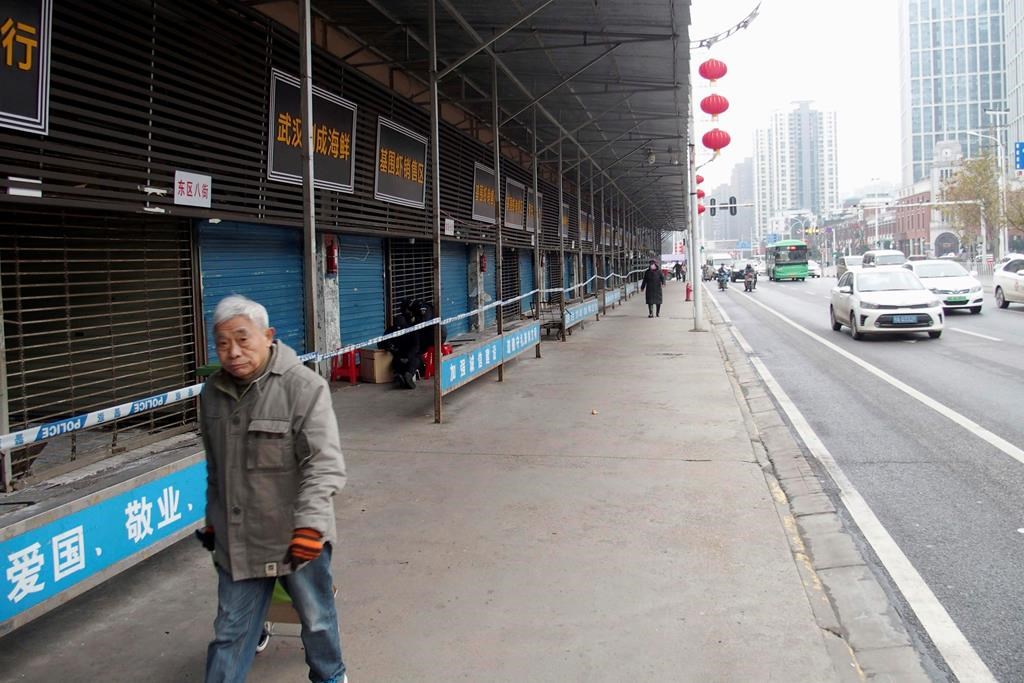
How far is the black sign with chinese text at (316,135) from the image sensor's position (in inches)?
330

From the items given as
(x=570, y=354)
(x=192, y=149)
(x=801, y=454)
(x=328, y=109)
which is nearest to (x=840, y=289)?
(x=570, y=354)

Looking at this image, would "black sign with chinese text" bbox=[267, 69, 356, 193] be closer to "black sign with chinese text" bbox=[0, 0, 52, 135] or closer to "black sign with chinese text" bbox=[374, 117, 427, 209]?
"black sign with chinese text" bbox=[374, 117, 427, 209]

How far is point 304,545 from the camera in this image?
2.96 metres

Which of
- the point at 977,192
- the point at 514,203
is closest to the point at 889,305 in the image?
the point at 514,203

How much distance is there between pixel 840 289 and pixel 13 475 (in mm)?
17884

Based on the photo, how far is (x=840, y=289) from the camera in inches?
762

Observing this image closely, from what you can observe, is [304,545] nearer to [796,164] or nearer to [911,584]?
[911,584]

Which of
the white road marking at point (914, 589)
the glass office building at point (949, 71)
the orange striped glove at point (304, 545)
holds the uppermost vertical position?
the glass office building at point (949, 71)

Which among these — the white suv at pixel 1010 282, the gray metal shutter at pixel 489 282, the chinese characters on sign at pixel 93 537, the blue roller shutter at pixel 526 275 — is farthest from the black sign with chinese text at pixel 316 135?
the white suv at pixel 1010 282

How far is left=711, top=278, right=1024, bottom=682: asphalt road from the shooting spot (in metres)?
4.62

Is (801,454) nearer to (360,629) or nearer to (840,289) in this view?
(360,629)

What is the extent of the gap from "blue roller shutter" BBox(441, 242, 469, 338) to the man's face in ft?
42.2

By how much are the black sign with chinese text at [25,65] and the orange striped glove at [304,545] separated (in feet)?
11.6

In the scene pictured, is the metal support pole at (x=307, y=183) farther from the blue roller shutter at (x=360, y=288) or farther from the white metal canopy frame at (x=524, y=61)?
the blue roller shutter at (x=360, y=288)
